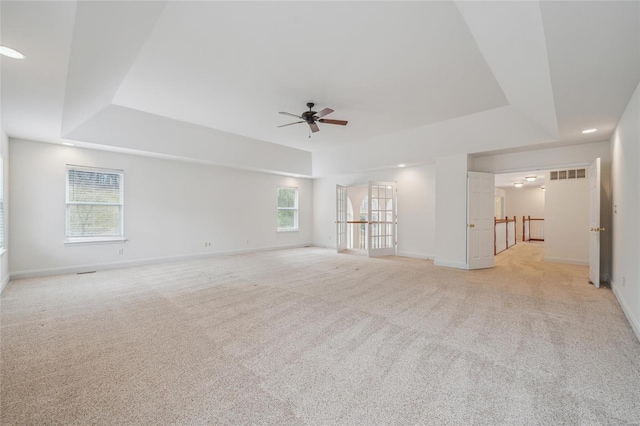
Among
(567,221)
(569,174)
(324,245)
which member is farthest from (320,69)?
(567,221)

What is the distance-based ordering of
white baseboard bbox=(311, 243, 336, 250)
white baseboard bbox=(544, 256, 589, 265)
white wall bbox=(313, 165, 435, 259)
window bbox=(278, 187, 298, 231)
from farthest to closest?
white baseboard bbox=(311, 243, 336, 250)
window bbox=(278, 187, 298, 231)
white wall bbox=(313, 165, 435, 259)
white baseboard bbox=(544, 256, 589, 265)

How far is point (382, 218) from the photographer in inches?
313

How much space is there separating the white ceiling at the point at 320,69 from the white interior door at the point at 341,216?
3.12 metres

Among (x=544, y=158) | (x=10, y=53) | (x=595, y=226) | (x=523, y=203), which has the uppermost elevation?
(x=10, y=53)

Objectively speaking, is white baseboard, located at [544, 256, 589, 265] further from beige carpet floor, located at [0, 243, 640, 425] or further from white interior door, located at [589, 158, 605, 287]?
beige carpet floor, located at [0, 243, 640, 425]

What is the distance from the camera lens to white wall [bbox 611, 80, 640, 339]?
9.37 ft

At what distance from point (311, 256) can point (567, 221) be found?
6412 millimetres

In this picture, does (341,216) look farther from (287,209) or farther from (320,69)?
(320,69)

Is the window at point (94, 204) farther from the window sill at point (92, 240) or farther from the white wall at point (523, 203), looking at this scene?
the white wall at point (523, 203)

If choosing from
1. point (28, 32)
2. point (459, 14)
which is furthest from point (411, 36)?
point (28, 32)

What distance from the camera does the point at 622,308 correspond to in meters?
3.43

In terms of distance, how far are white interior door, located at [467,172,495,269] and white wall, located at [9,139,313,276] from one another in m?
5.43

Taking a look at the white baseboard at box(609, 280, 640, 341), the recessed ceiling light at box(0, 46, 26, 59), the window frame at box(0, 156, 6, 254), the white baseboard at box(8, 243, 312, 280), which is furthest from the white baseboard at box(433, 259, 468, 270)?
the window frame at box(0, 156, 6, 254)

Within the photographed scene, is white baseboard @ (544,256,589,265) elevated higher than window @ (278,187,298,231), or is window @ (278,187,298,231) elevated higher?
window @ (278,187,298,231)
